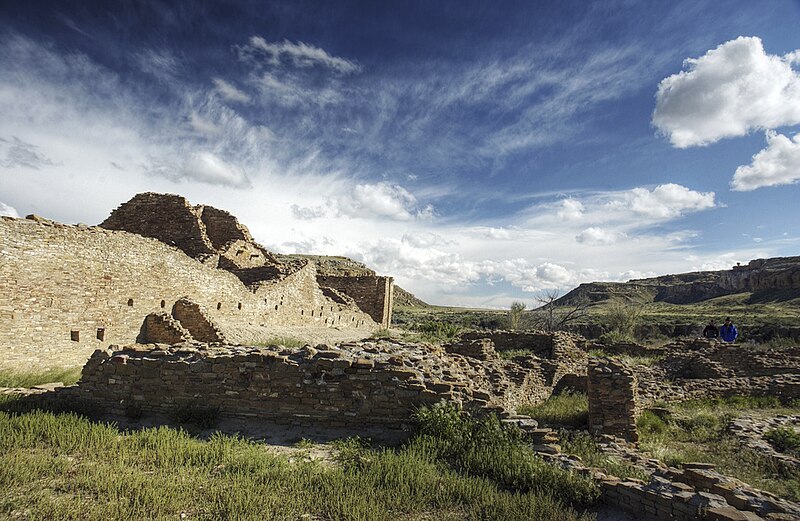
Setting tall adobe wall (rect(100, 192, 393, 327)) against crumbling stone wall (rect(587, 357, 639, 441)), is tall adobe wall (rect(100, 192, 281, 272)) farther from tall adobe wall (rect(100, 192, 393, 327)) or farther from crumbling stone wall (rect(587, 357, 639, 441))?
crumbling stone wall (rect(587, 357, 639, 441))

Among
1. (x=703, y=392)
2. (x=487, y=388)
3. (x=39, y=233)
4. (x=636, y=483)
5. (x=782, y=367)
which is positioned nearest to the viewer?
(x=636, y=483)

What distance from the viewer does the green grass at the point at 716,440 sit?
652cm

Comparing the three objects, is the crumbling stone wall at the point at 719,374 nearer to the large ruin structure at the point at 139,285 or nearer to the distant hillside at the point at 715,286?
the large ruin structure at the point at 139,285

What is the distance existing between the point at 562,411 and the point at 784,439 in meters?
4.17

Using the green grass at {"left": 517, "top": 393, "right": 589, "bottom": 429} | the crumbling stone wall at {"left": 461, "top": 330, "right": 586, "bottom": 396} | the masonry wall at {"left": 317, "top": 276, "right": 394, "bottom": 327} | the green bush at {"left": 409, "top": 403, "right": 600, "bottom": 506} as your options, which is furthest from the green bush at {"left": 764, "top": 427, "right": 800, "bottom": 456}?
the masonry wall at {"left": 317, "top": 276, "right": 394, "bottom": 327}

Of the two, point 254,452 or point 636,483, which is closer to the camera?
point 636,483

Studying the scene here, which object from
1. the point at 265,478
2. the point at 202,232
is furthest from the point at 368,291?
the point at 265,478

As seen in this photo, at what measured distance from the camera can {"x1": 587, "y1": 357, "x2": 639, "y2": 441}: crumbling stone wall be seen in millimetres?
8680

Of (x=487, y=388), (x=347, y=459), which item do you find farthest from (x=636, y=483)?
(x=487, y=388)

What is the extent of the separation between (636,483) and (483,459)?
1817 mm

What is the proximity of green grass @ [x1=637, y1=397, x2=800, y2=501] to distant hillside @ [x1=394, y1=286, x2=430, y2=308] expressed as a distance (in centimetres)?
6528

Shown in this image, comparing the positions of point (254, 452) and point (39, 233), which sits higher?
point (39, 233)

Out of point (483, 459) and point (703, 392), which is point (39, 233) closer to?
point (483, 459)

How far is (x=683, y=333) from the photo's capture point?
120ft
